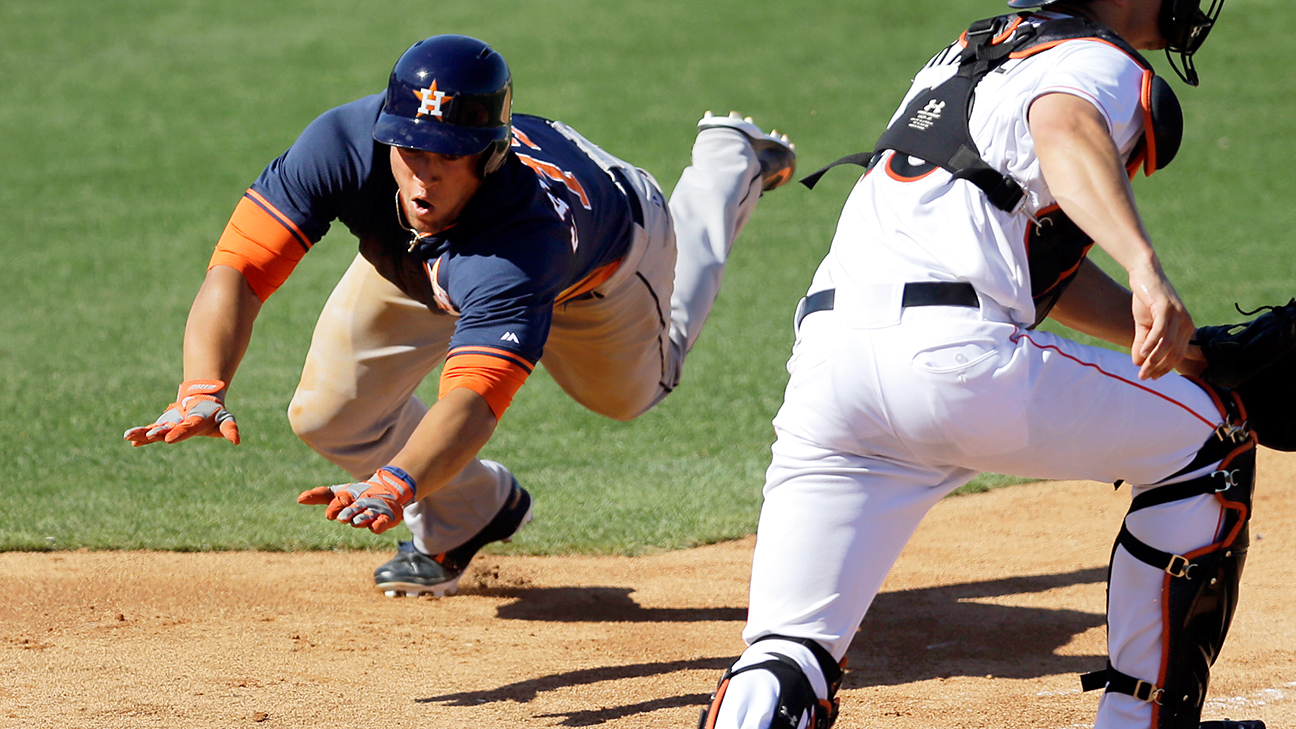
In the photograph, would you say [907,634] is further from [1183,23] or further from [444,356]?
[1183,23]

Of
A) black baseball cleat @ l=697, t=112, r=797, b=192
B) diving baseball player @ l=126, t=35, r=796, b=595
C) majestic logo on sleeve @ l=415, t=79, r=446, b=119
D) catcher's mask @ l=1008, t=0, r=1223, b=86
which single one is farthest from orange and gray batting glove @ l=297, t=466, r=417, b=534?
black baseball cleat @ l=697, t=112, r=797, b=192

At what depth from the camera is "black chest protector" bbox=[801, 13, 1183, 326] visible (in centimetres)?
257

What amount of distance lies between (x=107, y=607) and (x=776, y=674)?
2721 mm

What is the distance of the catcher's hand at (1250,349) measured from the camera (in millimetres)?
2908

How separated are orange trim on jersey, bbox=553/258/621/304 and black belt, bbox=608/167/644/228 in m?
0.22

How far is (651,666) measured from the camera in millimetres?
4066

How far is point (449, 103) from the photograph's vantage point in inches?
139

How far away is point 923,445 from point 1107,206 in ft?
1.88

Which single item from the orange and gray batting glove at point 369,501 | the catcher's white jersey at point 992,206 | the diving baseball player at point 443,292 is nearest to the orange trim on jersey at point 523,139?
the diving baseball player at point 443,292

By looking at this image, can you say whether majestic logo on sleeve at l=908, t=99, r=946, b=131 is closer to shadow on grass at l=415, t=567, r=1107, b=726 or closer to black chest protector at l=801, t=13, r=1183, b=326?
black chest protector at l=801, t=13, r=1183, b=326

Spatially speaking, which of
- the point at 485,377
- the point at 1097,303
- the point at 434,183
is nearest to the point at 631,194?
the point at 434,183

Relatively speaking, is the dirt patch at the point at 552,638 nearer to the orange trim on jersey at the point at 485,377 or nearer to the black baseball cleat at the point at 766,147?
the orange trim on jersey at the point at 485,377

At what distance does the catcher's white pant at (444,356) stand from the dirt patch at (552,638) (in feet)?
1.38

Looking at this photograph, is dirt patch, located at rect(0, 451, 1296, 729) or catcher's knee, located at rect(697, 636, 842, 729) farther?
dirt patch, located at rect(0, 451, 1296, 729)
